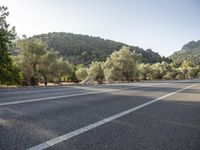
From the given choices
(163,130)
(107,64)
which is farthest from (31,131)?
(107,64)

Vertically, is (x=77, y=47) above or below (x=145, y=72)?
above

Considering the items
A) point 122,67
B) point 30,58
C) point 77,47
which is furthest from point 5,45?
point 77,47

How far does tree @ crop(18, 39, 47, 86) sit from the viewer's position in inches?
1690

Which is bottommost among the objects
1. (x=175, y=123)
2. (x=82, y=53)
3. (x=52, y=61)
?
(x=175, y=123)

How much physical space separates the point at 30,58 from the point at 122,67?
25.2 metres

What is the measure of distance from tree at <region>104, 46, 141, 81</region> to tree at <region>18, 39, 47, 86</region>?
21.7m

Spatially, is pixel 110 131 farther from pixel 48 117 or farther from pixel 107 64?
pixel 107 64

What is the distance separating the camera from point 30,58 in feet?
143

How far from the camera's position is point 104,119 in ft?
18.6

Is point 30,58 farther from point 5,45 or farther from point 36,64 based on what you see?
point 5,45

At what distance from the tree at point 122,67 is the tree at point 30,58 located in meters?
21.7

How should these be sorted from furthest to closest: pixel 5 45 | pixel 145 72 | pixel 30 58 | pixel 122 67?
pixel 145 72 → pixel 122 67 → pixel 30 58 → pixel 5 45

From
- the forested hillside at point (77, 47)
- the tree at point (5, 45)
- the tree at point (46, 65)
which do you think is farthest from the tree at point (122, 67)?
the forested hillside at point (77, 47)

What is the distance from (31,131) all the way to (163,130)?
92.4 inches
